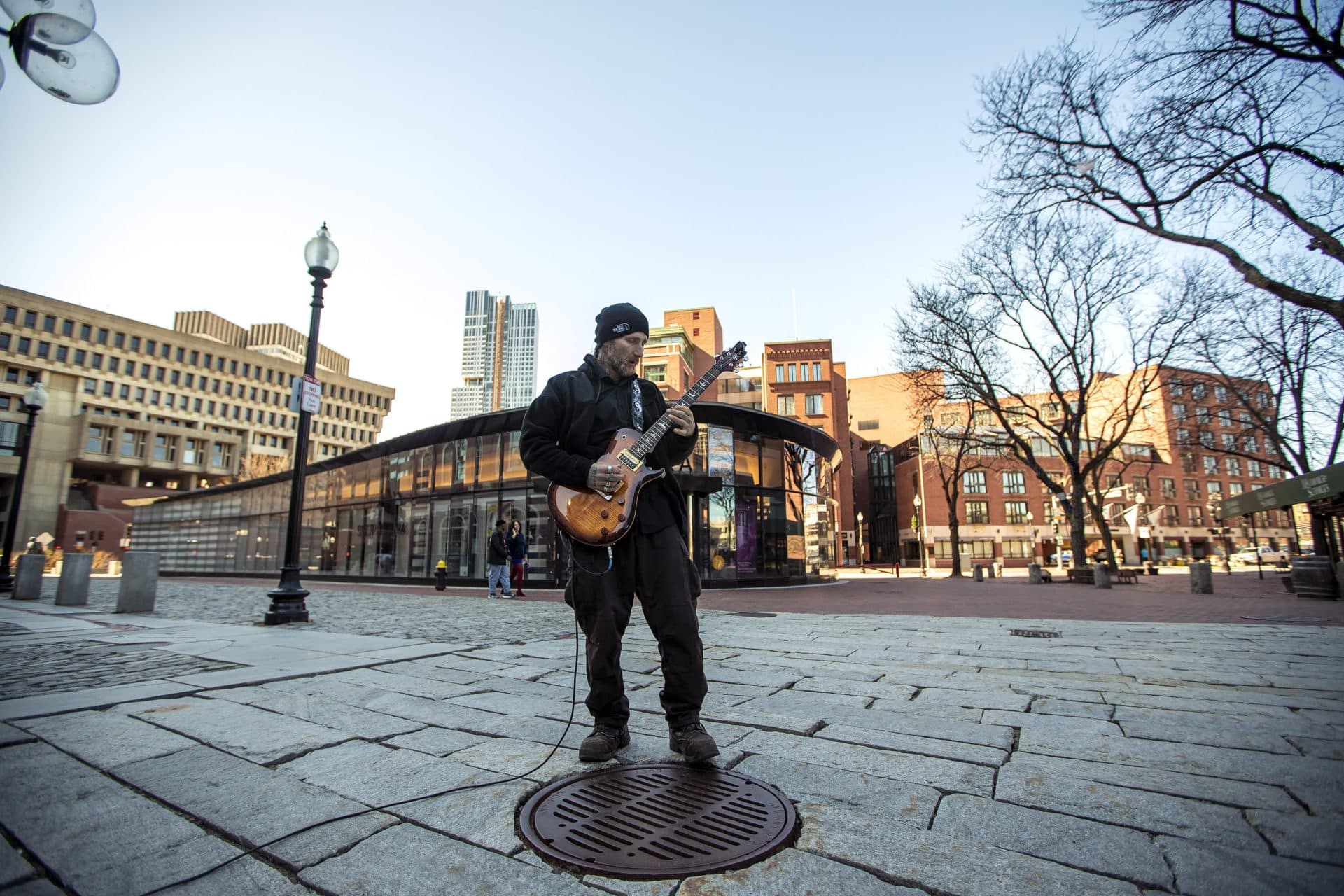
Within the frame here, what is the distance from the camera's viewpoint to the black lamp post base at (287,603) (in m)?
7.96

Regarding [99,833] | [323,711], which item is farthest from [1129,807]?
[323,711]

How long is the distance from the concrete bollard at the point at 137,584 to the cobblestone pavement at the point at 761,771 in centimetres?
641

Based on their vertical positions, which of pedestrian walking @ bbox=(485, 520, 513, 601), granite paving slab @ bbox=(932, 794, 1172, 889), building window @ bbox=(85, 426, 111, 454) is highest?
building window @ bbox=(85, 426, 111, 454)

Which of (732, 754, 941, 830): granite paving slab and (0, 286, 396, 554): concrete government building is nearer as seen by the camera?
(732, 754, 941, 830): granite paving slab

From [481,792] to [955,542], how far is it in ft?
99.9

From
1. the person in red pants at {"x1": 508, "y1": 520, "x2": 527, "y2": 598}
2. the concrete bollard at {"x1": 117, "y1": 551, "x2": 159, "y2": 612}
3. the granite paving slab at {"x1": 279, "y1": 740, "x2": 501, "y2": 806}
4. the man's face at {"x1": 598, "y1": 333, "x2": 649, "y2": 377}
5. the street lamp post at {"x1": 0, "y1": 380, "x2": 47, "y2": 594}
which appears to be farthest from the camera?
the person in red pants at {"x1": 508, "y1": 520, "x2": 527, "y2": 598}

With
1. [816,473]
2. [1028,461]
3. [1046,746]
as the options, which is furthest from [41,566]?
[1028,461]

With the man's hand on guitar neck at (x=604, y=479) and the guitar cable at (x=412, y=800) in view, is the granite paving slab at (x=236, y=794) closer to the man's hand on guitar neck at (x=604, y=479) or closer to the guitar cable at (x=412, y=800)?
the guitar cable at (x=412, y=800)

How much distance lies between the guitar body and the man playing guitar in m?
0.02

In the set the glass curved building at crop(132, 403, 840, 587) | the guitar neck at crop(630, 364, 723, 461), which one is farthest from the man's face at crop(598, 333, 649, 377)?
the glass curved building at crop(132, 403, 840, 587)

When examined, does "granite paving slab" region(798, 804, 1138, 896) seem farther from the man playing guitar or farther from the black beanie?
the black beanie

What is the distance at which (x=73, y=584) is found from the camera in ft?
34.5

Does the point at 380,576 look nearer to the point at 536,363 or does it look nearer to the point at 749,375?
the point at 749,375

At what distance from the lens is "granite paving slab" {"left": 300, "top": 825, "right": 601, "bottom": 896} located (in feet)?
4.97
